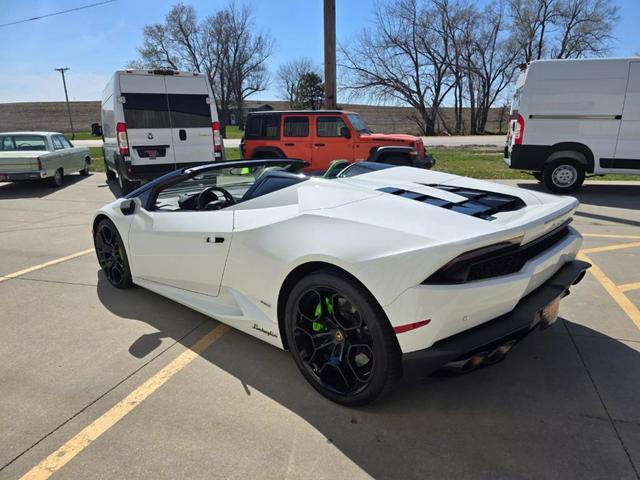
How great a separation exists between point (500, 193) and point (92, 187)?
11.4 metres

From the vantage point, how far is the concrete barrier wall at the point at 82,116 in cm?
5284

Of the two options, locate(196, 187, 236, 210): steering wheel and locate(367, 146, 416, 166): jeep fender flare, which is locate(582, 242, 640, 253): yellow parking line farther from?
locate(367, 146, 416, 166): jeep fender flare

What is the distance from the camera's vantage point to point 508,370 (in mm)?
2809

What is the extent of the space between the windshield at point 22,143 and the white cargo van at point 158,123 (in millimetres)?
2932

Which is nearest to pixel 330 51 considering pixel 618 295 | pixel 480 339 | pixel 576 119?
pixel 576 119

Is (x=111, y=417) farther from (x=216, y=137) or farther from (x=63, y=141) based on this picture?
(x=63, y=141)

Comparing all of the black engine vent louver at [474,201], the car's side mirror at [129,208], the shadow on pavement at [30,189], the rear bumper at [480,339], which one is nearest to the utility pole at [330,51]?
the shadow on pavement at [30,189]

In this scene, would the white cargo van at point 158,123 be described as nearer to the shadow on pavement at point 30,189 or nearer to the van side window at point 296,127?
the van side window at point 296,127

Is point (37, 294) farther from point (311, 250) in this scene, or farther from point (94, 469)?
point (311, 250)

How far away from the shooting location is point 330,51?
42.2 ft

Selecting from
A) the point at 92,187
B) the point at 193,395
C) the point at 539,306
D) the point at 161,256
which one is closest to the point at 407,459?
the point at 539,306

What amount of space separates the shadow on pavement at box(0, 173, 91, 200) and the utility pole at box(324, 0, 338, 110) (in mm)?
7686

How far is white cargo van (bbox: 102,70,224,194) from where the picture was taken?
30.3 feet

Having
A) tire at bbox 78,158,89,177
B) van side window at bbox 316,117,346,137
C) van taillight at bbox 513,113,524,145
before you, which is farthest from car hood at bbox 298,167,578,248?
tire at bbox 78,158,89,177
